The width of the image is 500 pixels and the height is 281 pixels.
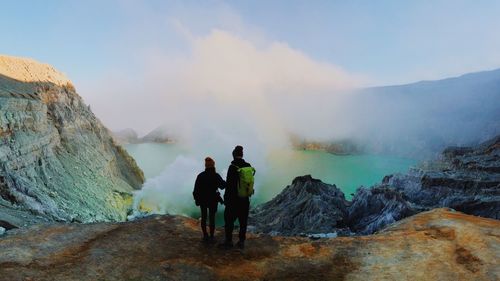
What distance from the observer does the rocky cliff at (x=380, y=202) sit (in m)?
30.8

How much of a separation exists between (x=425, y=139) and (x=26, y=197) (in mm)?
145024

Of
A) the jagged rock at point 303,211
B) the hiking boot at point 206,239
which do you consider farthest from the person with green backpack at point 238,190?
the jagged rock at point 303,211

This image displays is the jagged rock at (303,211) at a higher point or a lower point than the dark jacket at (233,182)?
lower

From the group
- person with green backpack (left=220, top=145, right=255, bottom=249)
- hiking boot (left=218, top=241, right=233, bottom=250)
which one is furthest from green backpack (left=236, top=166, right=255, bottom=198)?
hiking boot (left=218, top=241, right=233, bottom=250)

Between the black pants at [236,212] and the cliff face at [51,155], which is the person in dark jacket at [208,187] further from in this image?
the cliff face at [51,155]

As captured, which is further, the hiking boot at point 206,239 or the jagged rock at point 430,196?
the jagged rock at point 430,196

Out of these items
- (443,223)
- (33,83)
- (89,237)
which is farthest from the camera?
(33,83)

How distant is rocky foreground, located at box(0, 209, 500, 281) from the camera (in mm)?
8703

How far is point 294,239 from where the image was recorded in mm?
11234

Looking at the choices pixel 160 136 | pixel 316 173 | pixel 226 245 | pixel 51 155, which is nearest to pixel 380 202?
pixel 226 245

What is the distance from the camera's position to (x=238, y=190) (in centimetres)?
995

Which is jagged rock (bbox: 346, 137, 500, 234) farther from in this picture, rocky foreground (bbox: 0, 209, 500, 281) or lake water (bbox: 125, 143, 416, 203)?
lake water (bbox: 125, 143, 416, 203)

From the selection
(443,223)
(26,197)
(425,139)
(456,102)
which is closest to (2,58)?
(26,197)

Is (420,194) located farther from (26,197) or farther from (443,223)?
(26,197)
